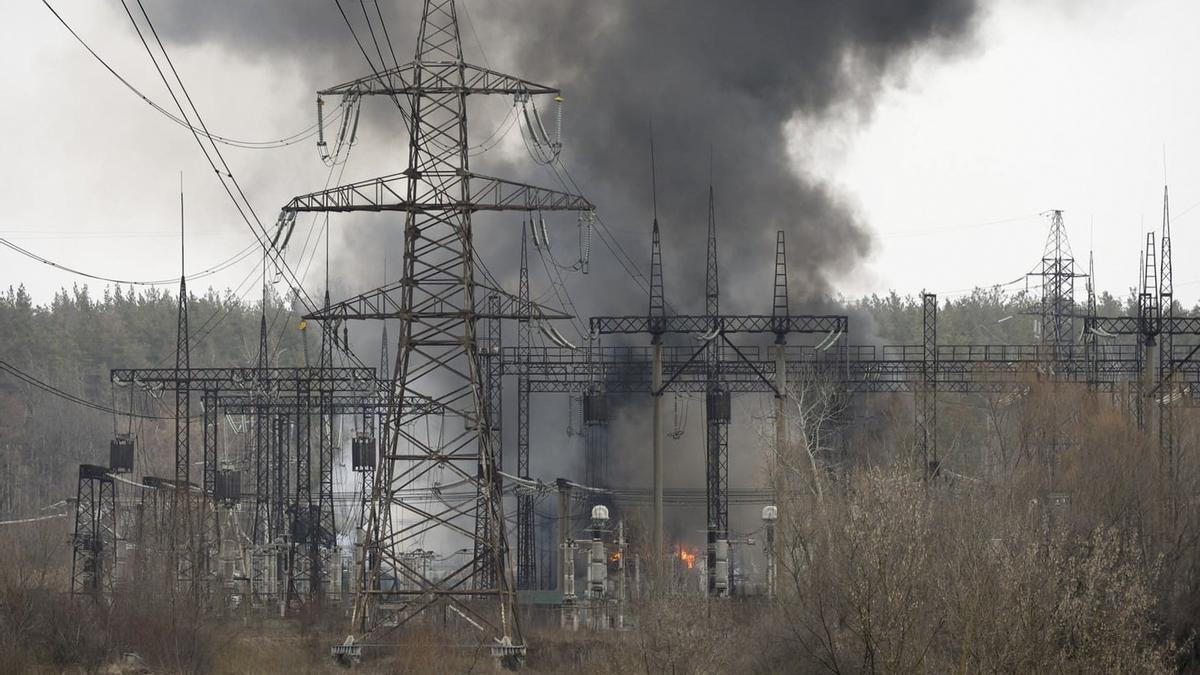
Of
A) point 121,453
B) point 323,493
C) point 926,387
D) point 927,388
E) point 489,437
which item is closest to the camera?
point 489,437

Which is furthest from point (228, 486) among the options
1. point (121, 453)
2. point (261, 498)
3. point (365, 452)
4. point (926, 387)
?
point (926, 387)

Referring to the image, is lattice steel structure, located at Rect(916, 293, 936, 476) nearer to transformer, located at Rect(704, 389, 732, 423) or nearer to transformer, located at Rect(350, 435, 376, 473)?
transformer, located at Rect(704, 389, 732, 423)

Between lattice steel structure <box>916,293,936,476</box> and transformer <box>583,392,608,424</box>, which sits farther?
transformer <box>583,392,608,424</box>

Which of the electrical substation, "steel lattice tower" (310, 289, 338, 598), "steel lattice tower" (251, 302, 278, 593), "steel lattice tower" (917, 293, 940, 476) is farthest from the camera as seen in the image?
"steel lattice tower" (251, 302, 278, 593)

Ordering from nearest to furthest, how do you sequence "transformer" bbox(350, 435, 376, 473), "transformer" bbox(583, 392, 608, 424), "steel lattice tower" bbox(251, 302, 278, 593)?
1. "transformer" bbox(583, 392, 608, 424)
2. "transformer" bbox(350, 435, 376, 473)
3. "steel lattice tower" bbox(251, 302, 278, 593)

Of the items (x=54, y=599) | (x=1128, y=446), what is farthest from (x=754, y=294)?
(x=54, y=599)

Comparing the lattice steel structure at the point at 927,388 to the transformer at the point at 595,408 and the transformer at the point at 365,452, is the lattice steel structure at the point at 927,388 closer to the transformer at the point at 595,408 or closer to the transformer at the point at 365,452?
the transformer at the point at 595,408

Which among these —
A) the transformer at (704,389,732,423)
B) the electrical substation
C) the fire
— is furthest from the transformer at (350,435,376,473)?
the transformer at (704,389,732,423)

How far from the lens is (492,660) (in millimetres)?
33531


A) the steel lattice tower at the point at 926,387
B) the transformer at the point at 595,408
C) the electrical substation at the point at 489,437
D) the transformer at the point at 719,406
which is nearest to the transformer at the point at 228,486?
the electrical substation at the point at 489,437

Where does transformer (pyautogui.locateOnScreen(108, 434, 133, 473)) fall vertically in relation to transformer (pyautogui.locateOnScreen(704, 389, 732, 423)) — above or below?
below

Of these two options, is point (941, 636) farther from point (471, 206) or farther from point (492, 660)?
point (471, 206)

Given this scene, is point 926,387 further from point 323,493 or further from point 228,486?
point 228,486

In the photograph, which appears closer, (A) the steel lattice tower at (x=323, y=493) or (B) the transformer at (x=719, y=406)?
(B) the transformer at (x=719, y=406)
